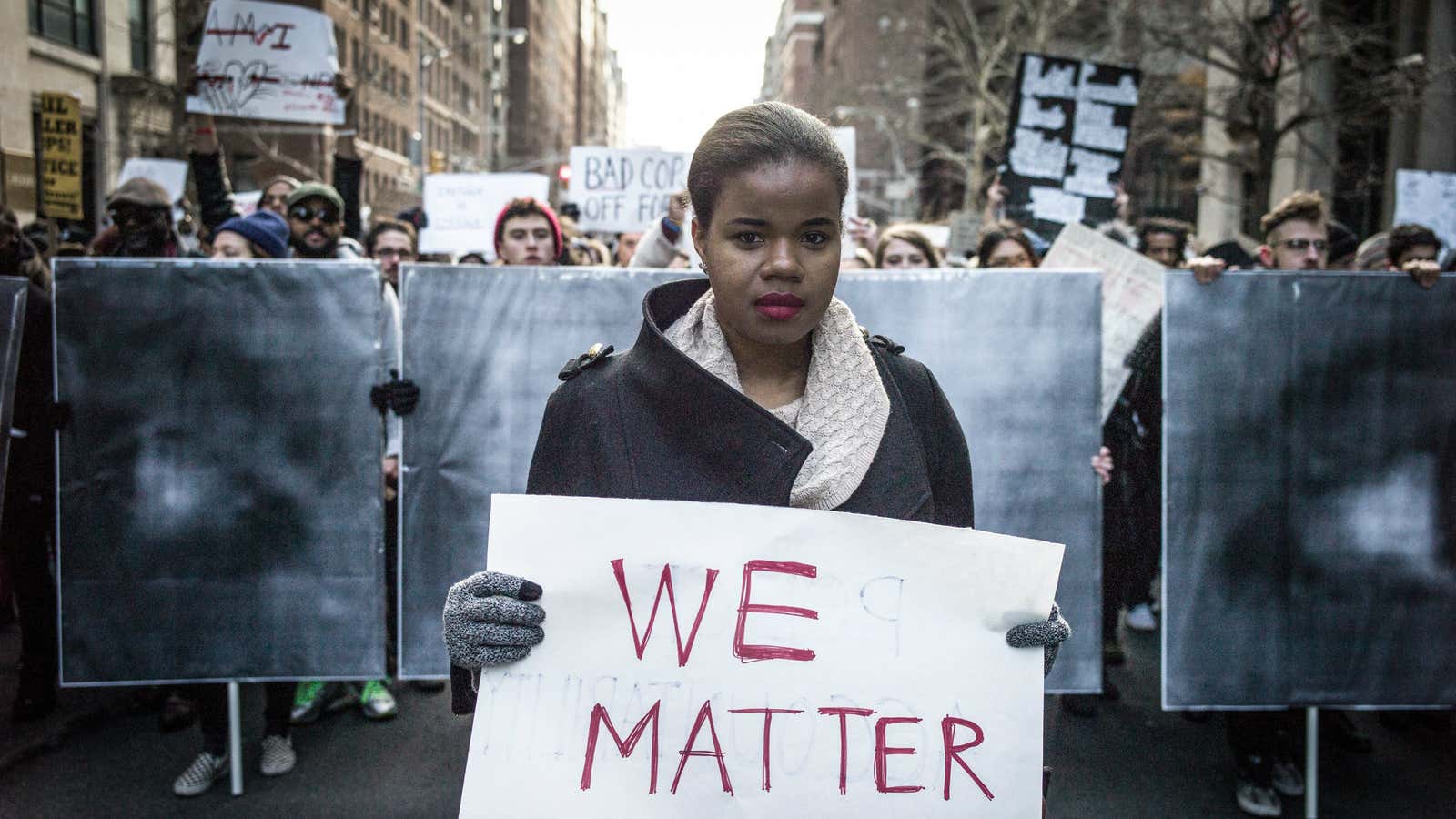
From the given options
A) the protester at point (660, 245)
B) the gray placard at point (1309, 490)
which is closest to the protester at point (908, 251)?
the protester at point (660, 245)

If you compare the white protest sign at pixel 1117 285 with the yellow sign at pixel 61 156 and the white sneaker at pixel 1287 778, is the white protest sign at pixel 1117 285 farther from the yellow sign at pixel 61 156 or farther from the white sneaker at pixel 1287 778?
the yellow sign at pixel 61 156

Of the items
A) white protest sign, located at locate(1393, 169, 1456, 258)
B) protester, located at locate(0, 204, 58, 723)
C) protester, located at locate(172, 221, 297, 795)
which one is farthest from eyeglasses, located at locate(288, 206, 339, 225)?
white protest sign, located at locate(1393, 169, 1456, 258)

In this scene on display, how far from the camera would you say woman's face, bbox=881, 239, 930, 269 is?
604cm

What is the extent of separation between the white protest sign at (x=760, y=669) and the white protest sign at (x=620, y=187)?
24.3 feet

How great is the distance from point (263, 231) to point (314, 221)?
0.38m

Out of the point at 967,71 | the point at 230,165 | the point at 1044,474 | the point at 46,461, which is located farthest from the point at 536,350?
the point at 230,165

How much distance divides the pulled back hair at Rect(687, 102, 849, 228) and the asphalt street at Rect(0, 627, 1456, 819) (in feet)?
9.70

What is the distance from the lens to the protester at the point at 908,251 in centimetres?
604

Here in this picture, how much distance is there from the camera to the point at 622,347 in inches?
159

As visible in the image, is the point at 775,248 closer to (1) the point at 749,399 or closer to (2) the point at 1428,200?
(1) the point at 749,399

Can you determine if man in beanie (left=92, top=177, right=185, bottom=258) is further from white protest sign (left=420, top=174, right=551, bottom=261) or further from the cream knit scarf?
white protest sign (left=420, top=174, right=551, bottom=261)

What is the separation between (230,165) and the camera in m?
37.9

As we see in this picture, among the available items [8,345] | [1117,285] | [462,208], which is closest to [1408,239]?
[1117,285]

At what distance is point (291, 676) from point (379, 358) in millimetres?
1200
